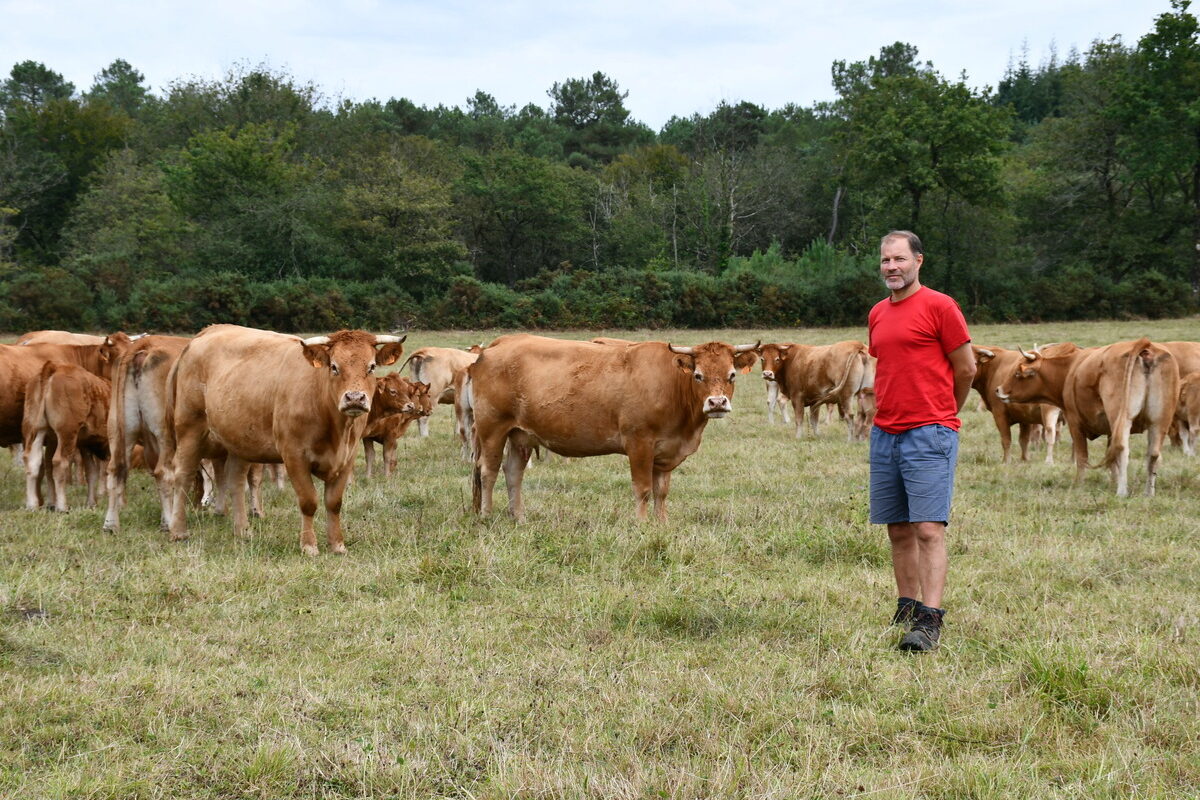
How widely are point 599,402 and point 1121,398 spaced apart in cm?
610

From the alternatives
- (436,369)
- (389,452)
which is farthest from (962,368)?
(436,369)

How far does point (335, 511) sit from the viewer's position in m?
8.62

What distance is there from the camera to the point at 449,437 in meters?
17.4

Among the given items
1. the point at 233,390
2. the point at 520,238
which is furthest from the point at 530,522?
the point at 520,238

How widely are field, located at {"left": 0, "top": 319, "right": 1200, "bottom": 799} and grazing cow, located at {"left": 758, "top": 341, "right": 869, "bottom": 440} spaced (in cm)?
735

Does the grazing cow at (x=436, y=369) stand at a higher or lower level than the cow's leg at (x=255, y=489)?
higher

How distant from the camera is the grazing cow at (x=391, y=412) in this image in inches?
493

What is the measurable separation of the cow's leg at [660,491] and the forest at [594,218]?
127 ft

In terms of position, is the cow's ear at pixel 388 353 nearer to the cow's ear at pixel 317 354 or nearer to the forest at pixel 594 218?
the cow's ear at pixel 317 354

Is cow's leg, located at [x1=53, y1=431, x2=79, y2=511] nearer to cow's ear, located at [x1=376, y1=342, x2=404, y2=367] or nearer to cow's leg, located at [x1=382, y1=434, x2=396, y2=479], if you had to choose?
cow's leg, located at [x1=382, y1=434, x2=396, y2=479]

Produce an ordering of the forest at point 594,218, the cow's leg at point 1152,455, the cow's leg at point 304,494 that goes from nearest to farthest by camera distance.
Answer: the cow's leg at point 304,494, the cow's leg at point 1152,455, the forest at point 594,218

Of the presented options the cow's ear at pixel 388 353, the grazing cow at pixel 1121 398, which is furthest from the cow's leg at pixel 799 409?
the cow's ear at pixel 388 353

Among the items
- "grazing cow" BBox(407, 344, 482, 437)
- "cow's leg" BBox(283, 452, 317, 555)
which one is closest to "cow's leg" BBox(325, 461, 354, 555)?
"cow's leg" BBox(283, 452, 317, 555)

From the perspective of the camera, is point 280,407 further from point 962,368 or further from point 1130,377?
point 1130,377
